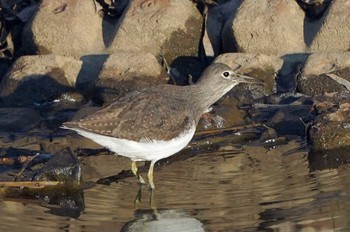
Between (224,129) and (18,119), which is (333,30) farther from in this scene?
(18,119)

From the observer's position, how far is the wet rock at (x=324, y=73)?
13367 mm

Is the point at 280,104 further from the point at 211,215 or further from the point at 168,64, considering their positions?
the point at 211,215

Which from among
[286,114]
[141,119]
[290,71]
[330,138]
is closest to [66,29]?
[290,71]

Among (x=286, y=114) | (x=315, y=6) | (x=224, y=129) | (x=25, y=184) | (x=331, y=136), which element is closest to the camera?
(x=25, y=184)

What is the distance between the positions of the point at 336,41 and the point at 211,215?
217 inches

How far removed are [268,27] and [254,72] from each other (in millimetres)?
923

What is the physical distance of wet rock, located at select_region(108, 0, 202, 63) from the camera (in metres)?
14.7

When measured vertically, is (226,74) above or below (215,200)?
above

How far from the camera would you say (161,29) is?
581 inches

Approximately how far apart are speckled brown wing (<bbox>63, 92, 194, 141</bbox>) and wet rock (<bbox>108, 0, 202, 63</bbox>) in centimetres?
398

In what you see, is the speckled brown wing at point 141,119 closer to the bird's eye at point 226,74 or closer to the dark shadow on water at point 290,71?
the bird's eye at point 226,74

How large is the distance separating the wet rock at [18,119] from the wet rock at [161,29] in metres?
1.96

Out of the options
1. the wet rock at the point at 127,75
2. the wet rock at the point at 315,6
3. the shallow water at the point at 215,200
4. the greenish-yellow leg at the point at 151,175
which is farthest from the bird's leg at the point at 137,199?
the wet rock at the point at 315,6

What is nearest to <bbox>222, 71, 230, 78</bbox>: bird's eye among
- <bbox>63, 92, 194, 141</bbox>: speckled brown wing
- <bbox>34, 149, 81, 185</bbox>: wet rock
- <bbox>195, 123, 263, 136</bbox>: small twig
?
<bbox>63, 92, 194, 141</bbox>: speckled brown wing
